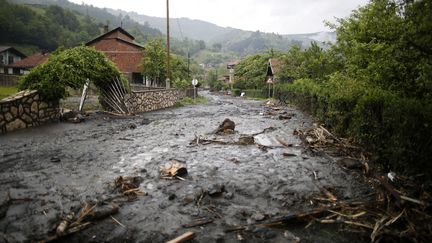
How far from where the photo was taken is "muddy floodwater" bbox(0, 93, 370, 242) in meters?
4.55

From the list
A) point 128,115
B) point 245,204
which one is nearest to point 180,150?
point 245,204

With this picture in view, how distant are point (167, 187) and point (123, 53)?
146 ft

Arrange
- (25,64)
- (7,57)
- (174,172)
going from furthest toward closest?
(7,57) < (25,64) < (174,172)

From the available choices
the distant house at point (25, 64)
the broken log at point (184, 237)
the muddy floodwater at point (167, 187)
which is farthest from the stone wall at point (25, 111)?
the distant house at point (25, 64)

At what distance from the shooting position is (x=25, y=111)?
1370 cm

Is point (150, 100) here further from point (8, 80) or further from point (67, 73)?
point (8, 80)

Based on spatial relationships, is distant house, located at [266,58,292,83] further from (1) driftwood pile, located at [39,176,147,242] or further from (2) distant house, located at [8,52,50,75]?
(2) distant house, located at [8,52,50,75]

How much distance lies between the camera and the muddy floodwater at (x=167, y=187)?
4551mm

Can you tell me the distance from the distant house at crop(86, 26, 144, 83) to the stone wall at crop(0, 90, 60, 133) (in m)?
30.6

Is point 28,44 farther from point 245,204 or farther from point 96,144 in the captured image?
point 245,204

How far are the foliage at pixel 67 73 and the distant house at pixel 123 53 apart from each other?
27350 mm

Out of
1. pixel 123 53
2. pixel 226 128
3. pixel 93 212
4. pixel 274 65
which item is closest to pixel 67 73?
pixel 226 128

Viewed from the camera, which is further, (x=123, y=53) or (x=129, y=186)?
(x=123, y=53)

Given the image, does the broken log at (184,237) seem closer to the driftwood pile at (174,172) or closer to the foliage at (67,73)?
the driftwood pile at (174,172)
